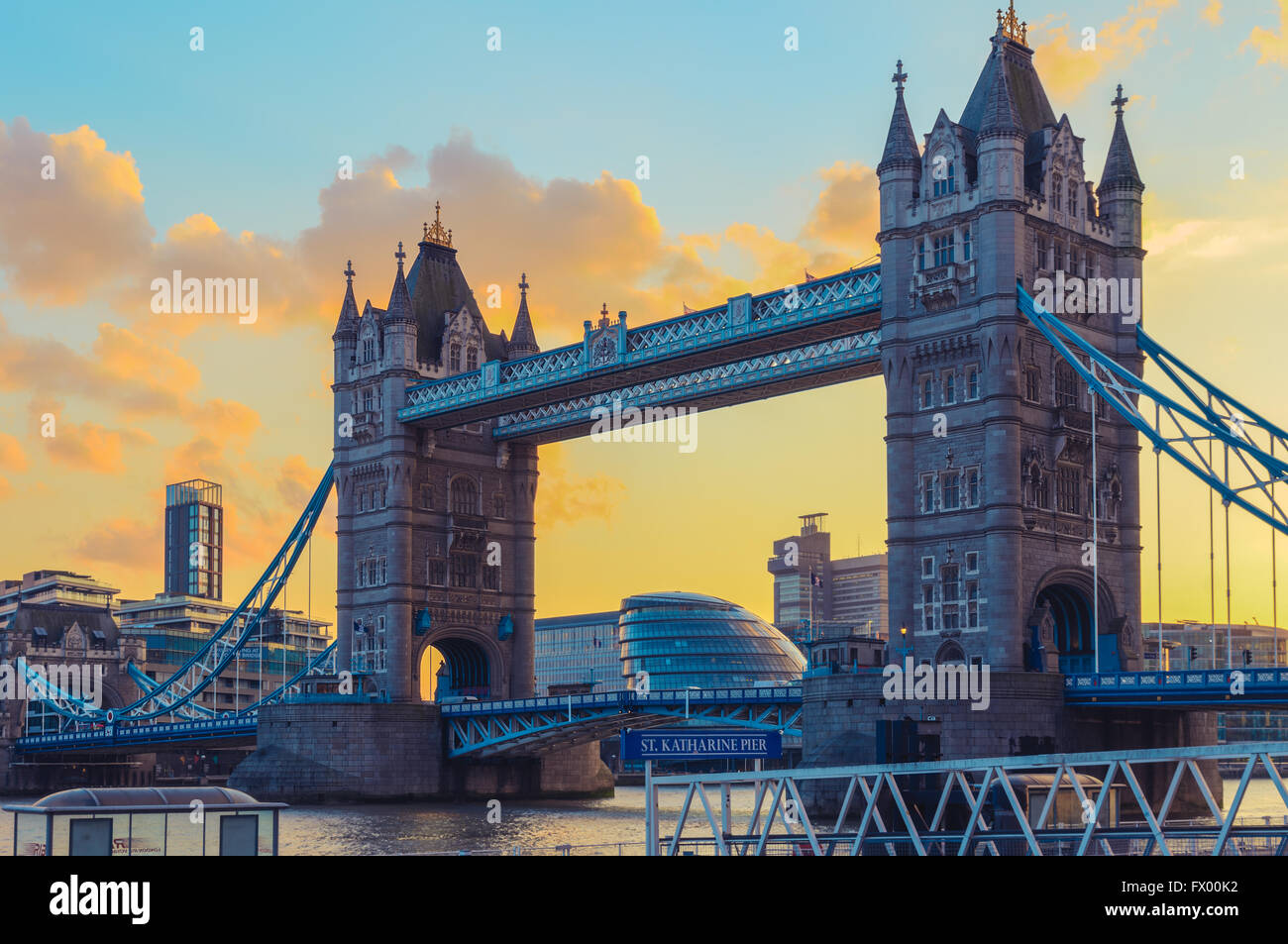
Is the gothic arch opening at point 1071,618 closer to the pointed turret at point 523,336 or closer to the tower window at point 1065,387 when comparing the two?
the tower window at point 1065,387

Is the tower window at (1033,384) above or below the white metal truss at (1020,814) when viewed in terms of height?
above

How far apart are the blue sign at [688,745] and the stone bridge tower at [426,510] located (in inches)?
2875

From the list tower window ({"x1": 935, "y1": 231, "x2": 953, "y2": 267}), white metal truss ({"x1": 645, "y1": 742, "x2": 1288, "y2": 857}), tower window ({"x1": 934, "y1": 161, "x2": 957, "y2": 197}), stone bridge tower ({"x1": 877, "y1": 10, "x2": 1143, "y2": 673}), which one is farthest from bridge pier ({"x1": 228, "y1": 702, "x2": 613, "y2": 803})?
white metal truss ({"x1": 645, "y1": 742, "x2": 1288, "y2": 857})

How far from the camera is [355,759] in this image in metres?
101

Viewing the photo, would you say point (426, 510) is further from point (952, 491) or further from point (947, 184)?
point (947, 184)

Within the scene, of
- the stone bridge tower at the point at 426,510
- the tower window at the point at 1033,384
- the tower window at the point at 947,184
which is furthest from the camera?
the stone bridge tower at the point at 426,510

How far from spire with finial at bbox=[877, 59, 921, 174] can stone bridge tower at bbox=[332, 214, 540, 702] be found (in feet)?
129

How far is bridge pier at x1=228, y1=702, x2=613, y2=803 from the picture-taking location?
10031 cm

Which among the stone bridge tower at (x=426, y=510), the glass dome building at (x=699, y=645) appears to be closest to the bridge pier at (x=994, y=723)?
the stone bridge tower at (x=426, y=510)

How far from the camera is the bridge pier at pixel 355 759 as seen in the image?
100312mm

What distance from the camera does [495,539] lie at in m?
114
